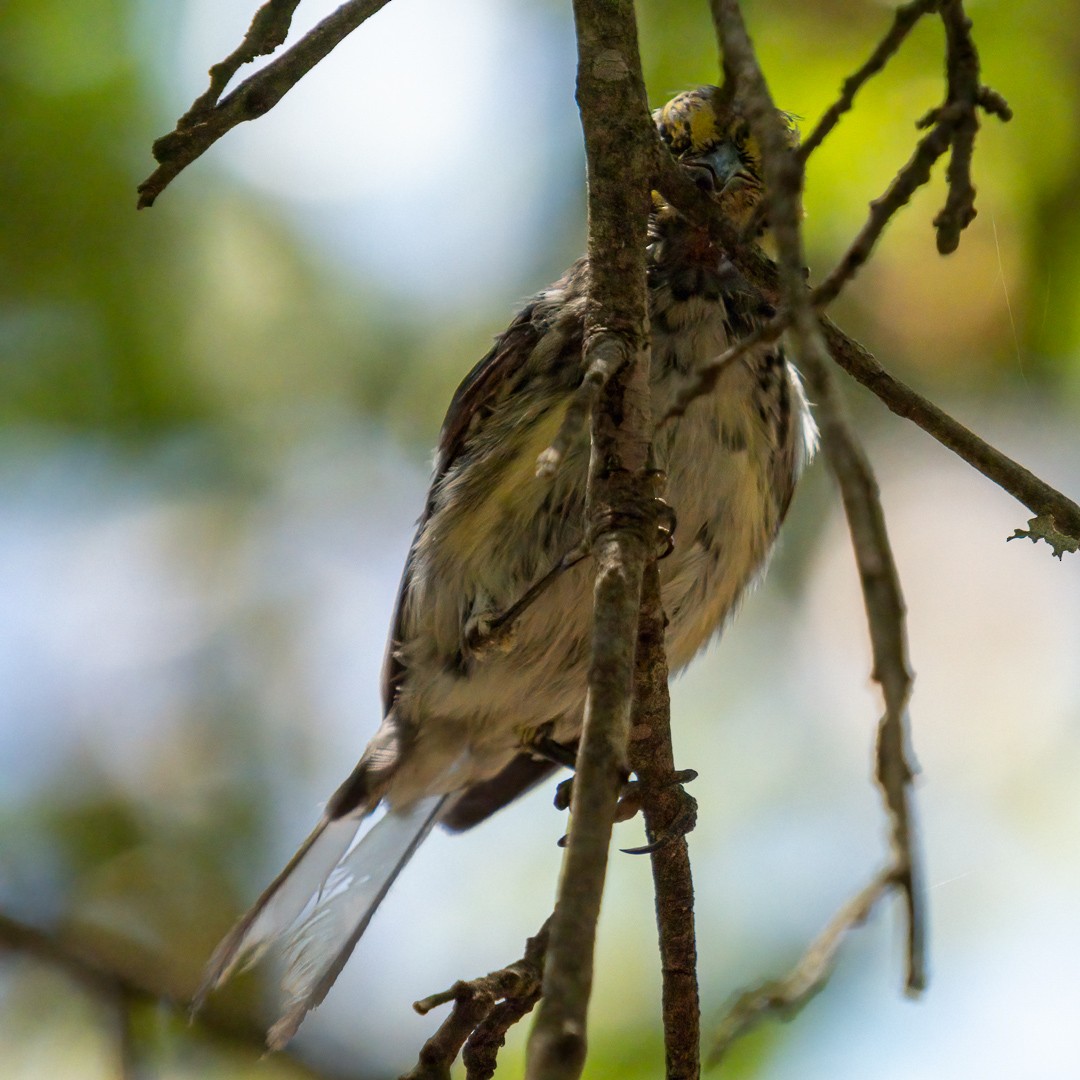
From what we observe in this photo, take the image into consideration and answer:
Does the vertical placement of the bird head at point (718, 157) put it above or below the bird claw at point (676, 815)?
above

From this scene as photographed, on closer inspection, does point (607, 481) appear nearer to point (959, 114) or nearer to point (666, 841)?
point (959, 114)

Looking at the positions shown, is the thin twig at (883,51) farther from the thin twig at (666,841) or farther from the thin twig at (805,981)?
the thin twig at (805,981)

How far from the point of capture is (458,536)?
361 cm

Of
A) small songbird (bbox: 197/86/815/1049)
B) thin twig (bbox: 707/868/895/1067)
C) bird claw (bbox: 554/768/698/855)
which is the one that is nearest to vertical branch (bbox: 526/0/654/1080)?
thin twig (bbox: 707/868/895/1067)

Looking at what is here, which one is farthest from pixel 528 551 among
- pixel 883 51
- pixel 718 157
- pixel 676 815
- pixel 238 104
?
pixel 883 51

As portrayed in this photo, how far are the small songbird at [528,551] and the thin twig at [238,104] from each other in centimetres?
115

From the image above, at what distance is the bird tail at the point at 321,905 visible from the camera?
3.55 meters

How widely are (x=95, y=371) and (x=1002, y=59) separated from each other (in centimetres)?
321

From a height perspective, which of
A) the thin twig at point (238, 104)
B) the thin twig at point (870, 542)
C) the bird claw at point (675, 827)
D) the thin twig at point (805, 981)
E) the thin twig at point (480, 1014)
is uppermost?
the thin twig at point (238, 104)

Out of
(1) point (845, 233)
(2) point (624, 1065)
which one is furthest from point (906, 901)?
(1) point (845, 233)

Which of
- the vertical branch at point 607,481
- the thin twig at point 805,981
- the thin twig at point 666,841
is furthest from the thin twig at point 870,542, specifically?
the thin twig at point 666,841

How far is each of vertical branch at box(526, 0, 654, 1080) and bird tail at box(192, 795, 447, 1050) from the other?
7.13 ft

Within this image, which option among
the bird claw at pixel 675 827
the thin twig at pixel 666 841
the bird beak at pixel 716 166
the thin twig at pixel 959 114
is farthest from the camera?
the bird beak at pixel 716 166

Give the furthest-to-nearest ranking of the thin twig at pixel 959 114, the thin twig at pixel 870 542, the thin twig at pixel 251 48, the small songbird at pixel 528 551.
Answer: the small songbird at pixel 528 551
the thin twig at pixel 251 48
the thin twig at pixel 959 114
the thin twig at pixel 870 542
